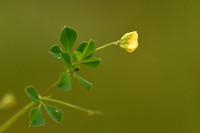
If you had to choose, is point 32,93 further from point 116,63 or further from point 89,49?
point 116,63

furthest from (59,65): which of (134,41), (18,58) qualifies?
(134,41)

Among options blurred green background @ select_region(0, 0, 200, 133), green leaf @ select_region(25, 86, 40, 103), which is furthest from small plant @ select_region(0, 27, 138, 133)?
blurred green background @ select_region(0, 0, 200, 133)

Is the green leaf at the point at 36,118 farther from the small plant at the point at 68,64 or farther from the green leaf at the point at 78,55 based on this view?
the green leaf at the point at 78,55

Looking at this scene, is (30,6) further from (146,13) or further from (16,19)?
(146,13)

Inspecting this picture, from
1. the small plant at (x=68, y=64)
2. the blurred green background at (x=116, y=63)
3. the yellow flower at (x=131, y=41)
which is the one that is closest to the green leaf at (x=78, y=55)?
the small plant at (x=68, y=64)

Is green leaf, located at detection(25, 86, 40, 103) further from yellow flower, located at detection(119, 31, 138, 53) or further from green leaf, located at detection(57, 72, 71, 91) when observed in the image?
yellow flower, located at detection(119, 31, 138, 53)

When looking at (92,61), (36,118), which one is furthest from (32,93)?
(92,61)

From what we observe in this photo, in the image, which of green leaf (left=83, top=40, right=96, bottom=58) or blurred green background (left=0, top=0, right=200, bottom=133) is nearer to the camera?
green leaf (left=83, top=40, right=96, bottom=58)
